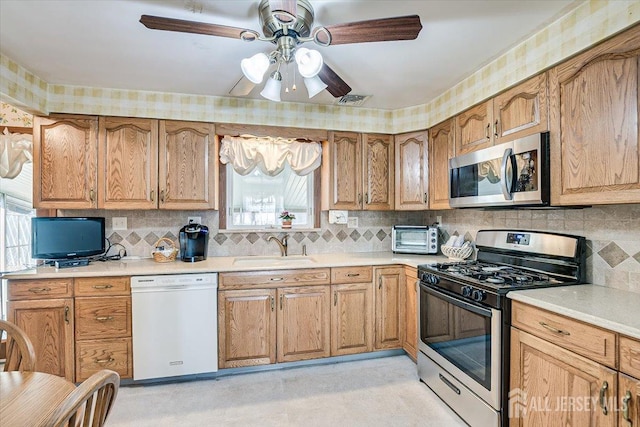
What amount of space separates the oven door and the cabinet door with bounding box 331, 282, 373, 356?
48 centimetres

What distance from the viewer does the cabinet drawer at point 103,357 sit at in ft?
7.84

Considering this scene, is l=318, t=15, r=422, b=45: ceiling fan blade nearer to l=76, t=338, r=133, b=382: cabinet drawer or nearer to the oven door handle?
the oven door handle

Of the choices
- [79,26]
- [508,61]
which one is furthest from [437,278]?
[79,26]

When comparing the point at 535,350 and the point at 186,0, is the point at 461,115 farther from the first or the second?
the point at 186,0

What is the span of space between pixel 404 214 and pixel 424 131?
3.12 ft

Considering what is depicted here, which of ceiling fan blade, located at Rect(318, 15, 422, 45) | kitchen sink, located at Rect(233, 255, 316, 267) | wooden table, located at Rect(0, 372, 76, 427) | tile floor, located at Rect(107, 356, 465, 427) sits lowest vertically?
tile floor, located at Rect(107, 356, 465, 427)

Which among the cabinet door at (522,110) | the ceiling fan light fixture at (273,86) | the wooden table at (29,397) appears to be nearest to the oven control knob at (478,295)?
the cabinet door at (522,110)

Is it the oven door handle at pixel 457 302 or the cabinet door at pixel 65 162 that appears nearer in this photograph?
the oven door handle at pixel 457 302

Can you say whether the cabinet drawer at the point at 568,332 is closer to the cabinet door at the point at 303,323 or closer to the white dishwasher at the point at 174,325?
the cabinet door at the point at 303,323

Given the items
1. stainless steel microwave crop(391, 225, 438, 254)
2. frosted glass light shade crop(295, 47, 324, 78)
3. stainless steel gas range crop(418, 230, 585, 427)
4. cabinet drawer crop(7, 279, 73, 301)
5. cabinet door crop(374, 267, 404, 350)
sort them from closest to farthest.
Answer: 1. frosted glass light shade crop(295, 47, 324, 78)
2. stainless steel gas range crop(418, 230, 585, 427)
3. cabinet drawer crop(7, 279, 73, 301)
4. cabinet door crop(374, 267, 404, 350)
5. stainless steel microwave crop(391, 225, 438, 254)

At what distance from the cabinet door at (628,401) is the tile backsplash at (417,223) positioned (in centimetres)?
73

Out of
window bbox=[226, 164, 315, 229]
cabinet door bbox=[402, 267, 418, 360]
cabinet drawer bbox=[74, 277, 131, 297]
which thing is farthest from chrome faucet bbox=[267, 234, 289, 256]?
cabinet drawer bbox=[74, 277, 131, 297]

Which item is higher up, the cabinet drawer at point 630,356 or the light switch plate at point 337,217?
the light switch plate at point 337,217

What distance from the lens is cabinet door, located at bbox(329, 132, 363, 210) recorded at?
3178mm
